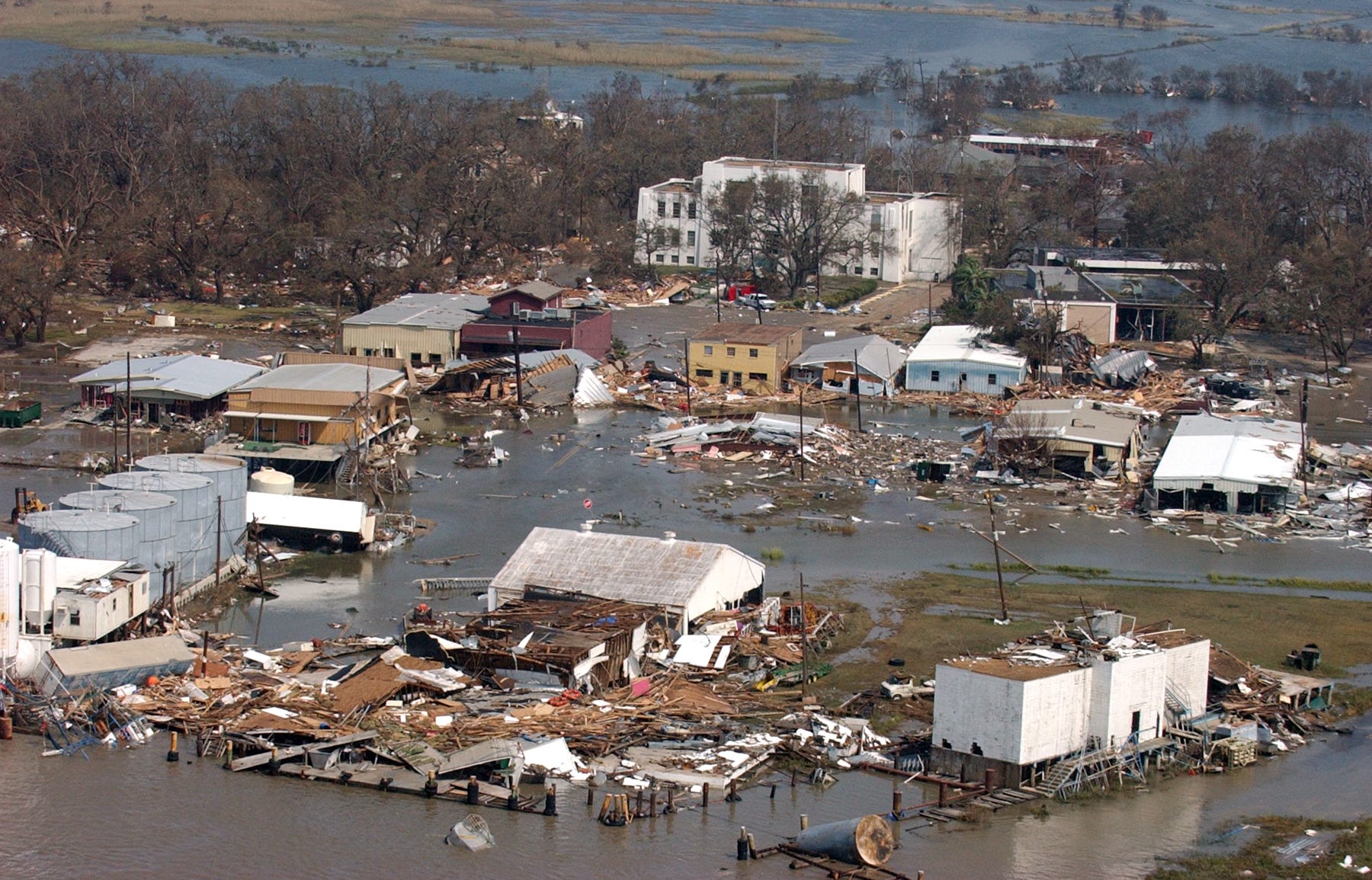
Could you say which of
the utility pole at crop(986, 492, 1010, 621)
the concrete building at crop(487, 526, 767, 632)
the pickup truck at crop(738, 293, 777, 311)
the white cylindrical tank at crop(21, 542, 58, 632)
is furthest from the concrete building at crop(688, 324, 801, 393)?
the white cylindrical tank at crop(21, 542, 58, 632)

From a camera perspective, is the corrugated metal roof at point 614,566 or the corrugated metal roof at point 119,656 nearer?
the corrugated metal roof at point 119,656

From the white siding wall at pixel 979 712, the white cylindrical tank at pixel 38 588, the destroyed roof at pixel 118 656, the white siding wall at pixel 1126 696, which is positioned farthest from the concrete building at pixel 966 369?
the white cylindrical tank at pixel 38 588

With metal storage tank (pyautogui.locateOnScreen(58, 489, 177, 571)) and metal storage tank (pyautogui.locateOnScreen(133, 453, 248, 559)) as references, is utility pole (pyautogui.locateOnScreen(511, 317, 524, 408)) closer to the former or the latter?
metal storage tank (pyautogui.locateOnScreen(133, 453, 248, 559))

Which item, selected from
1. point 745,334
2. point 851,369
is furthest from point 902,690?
point 745,334

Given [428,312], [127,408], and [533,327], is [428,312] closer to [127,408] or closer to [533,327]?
[533,327]

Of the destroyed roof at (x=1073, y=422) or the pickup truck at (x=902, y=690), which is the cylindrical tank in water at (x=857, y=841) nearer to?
the pickup truck at (x=902, y=690)
